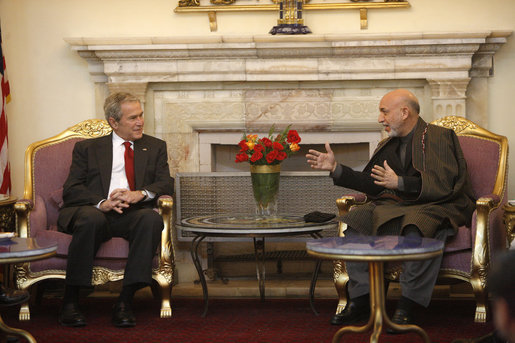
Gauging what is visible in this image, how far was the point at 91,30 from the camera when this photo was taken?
5.11 metres

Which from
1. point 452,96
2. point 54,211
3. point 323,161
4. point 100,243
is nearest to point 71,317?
point 100,243

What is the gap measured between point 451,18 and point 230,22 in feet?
4.80

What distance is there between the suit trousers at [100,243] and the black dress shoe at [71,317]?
5.3 inches

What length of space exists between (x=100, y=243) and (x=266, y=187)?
0.99 metres

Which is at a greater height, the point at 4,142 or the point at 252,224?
the point at 4,142

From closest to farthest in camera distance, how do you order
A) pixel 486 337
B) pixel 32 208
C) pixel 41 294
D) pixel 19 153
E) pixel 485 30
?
pixel 486 337 → pixel 32 208 → pixel 41 294 → pixel 485 30 → pixel 19 153

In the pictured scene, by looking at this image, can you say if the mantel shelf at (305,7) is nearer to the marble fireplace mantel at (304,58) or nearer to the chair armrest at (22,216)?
the marble fireplace mantel at (304,58)

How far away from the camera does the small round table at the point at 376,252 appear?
9.12ft

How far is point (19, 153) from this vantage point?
204 inches

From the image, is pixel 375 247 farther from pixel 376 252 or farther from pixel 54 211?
pixel 54 211

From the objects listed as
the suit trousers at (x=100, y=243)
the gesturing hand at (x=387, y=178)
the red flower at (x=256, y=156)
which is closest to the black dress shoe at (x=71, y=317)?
the suit trousers at (x=100, y=243)

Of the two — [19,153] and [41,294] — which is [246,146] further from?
[19,153]

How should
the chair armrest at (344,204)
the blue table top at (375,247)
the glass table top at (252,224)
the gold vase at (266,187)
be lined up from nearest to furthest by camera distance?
the blue table top at (375,247) < the glass table top at (252,224) < the chair armrest at (344,204) < the gold vase at (266,187)

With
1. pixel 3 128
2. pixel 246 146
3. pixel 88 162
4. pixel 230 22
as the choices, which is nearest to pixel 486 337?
pixel 246 146
